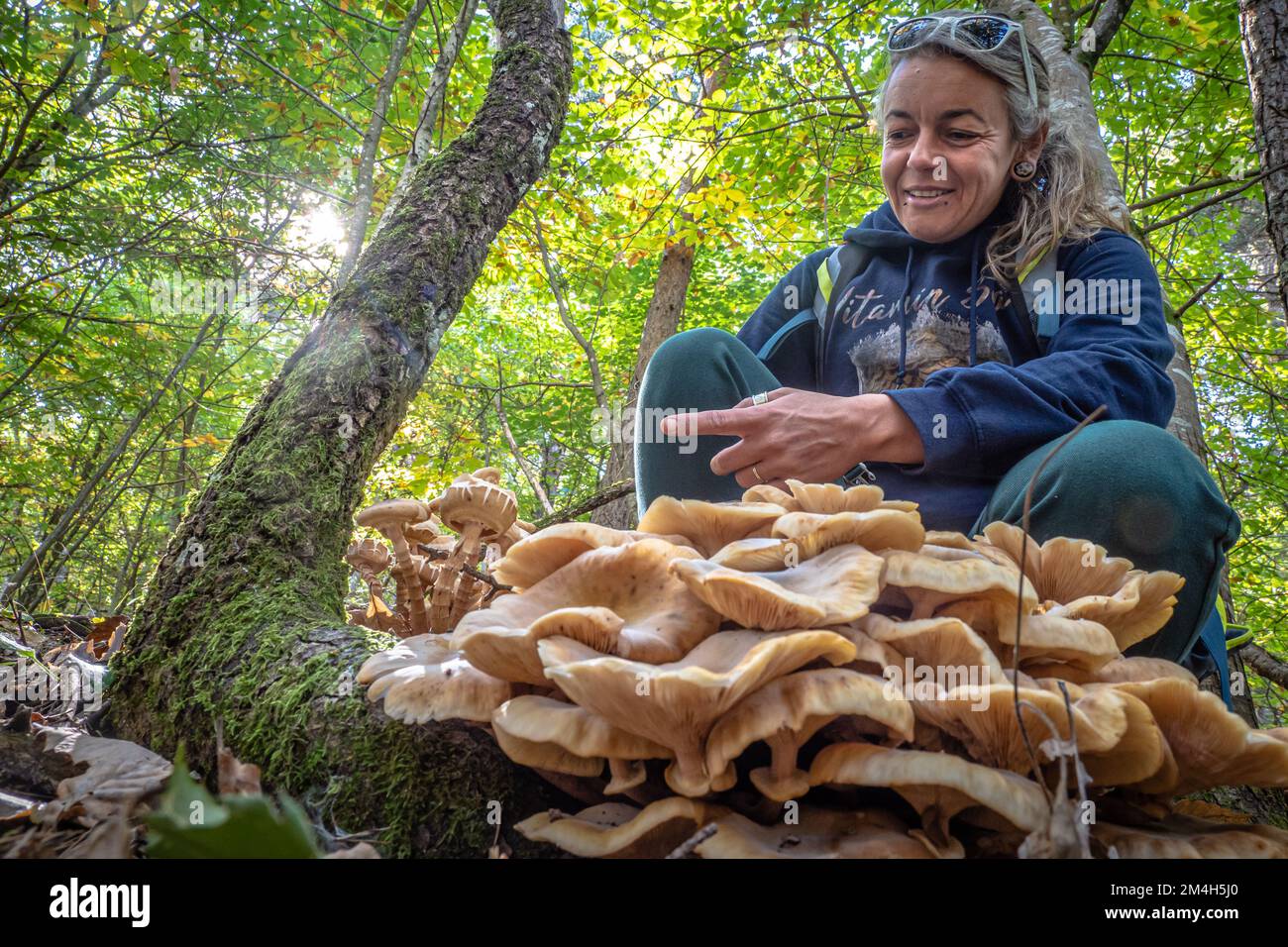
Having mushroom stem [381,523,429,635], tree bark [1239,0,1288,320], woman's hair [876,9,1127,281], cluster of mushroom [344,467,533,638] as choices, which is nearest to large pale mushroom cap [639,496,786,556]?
cluster of mushroom [344,467,533,638]

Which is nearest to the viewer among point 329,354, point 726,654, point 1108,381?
point 726,654

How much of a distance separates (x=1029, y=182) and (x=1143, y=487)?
179 centimetres

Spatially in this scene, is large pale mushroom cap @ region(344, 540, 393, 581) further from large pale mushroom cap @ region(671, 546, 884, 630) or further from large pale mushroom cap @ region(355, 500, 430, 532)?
large pale mushroom cap @ region(671, 546, 884, 630)

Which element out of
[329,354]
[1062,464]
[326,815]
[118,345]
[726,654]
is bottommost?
[326,815]

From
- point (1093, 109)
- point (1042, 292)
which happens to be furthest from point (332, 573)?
point (1093, 109)

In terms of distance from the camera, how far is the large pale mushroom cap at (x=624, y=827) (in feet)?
3.70

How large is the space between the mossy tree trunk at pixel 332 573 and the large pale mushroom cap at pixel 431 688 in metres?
0.10

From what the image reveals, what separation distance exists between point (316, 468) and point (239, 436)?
35cm

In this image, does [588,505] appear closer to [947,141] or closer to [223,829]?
[947,141]

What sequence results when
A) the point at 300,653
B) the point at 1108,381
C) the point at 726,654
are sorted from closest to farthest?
the point at 726,654 → the point at 300,653 → the point at 1108,381
